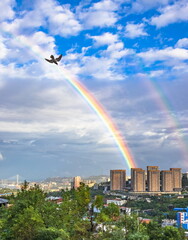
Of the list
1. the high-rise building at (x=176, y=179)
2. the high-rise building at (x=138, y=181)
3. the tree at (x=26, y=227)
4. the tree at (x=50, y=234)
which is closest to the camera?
the tree at (x=50, y=234)

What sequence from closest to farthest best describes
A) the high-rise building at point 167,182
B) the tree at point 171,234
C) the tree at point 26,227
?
1. the tree at point 26,227
2. the tree at point 171,234
3. the high-rise building at point 167,182

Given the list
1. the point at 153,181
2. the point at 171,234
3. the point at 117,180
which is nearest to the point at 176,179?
the point at 153,181

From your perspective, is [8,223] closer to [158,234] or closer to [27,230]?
[27,230]

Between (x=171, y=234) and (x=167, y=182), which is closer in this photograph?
(x=171, y=234)

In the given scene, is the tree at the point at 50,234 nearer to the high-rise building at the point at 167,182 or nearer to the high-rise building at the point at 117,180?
the high-rise building at the point at 167,182

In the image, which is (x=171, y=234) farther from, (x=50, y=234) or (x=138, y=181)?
(x=138, y=181)

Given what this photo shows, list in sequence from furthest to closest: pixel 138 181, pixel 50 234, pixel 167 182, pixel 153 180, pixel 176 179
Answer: pixel 176 179 → pixel 138 181 → pixel 167 182 → pixel 153 180 → pixel 50 234


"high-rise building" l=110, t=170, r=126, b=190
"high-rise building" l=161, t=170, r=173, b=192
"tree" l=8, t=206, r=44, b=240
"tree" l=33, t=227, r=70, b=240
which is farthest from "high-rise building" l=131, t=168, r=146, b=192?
"tree" l=33, t=227, r=70, b=240

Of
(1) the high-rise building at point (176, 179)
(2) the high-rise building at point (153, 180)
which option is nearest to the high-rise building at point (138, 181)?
(2) the high-rise building at point (153, 180)
